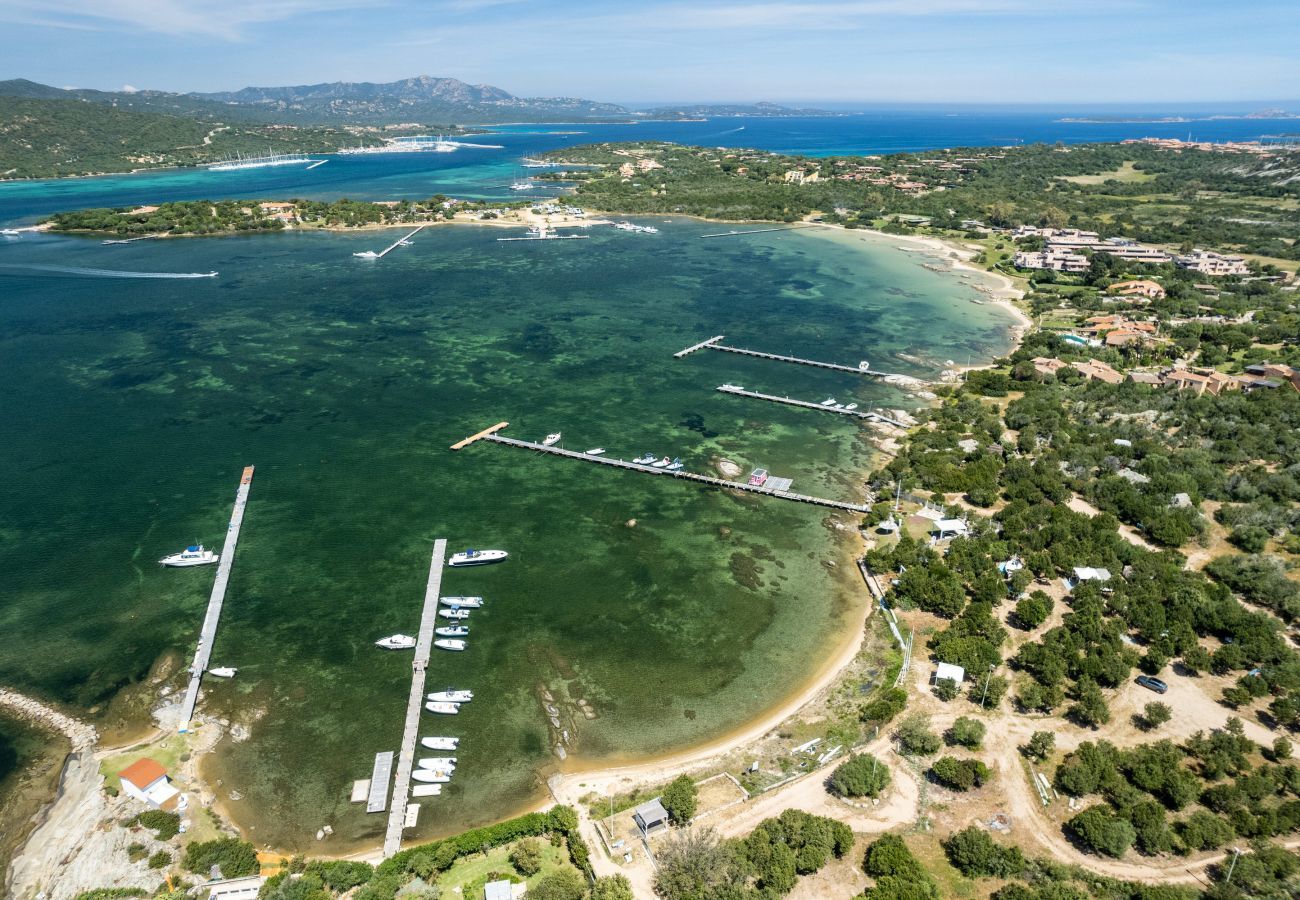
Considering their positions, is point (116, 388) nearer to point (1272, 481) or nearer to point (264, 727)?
point (264, 727)

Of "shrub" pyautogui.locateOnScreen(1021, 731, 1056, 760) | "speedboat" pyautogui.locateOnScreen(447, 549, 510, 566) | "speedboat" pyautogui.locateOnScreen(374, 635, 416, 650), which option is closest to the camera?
"shrub" pyautogui.locateOnScreen(1021, 731, 1056, 760)

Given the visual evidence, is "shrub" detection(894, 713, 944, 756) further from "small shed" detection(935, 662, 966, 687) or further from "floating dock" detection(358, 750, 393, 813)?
"floating dock" detection(358, 750, 393, 813)

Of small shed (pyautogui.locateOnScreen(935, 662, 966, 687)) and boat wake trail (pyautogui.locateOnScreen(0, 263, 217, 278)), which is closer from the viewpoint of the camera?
small shed (pyautogui.locateOnScreen(935, 662, 966, 687))

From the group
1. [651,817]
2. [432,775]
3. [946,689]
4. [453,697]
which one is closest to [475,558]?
[453,697]

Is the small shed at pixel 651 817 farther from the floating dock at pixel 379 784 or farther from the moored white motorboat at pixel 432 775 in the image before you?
the floating dock at pixel 379 784

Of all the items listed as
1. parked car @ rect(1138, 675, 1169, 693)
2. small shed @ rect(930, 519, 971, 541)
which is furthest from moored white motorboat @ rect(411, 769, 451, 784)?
parked car @ rect(1138, 675, 1169, 693)
